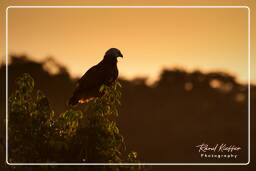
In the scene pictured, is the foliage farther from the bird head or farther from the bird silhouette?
the bird head

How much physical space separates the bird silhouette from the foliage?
1.38m

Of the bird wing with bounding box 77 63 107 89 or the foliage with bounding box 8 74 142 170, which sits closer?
the foliage with bounding box 8 74 142 170

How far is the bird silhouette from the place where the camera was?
10.9 m

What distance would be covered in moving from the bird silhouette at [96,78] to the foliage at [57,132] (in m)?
1.38

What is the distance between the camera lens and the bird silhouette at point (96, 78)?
10922mm

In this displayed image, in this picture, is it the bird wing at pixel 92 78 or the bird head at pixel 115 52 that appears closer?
the bird wing at pixel 92 78

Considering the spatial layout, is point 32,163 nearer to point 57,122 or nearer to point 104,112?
point 57,122

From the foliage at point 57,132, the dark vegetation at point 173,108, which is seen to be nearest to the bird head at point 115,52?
the foliage at point 57,132

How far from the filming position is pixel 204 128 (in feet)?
102

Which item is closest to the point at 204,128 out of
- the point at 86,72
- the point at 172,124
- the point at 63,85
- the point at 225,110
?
the point at 172,124

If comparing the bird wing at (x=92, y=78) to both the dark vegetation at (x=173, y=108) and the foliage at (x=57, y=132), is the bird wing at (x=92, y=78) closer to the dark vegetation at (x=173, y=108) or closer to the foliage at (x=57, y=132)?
the foliage at (x=57, y=132)

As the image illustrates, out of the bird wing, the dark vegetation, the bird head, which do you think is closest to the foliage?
the bird wing

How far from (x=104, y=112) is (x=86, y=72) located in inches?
81.8

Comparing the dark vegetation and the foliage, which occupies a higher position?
the foliage
